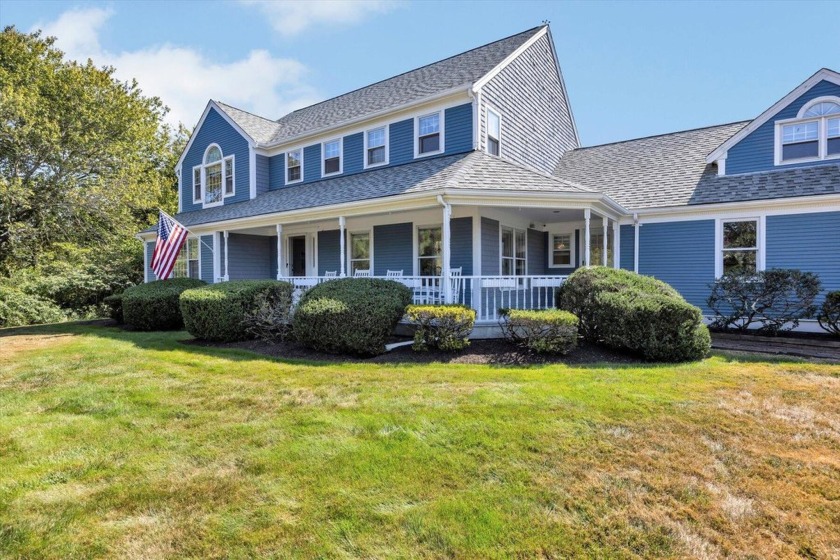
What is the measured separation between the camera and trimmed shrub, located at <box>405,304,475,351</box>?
8078 mm

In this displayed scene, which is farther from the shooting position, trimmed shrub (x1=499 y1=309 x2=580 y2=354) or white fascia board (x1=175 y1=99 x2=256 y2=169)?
white fascia board (x1=175 y1=99 x2=256 y2=169)

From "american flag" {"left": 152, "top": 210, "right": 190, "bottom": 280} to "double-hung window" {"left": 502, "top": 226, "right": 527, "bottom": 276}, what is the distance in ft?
30.4

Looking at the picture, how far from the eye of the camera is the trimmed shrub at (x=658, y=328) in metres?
7.23

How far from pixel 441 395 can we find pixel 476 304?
4.22 meters

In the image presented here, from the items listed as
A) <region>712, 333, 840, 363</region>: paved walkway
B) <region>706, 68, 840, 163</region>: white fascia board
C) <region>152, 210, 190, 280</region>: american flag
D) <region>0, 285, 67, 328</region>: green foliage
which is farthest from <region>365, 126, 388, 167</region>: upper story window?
<region>0, 285, 67, 328</region>: green foliage

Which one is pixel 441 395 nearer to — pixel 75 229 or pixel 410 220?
pixel 410 220

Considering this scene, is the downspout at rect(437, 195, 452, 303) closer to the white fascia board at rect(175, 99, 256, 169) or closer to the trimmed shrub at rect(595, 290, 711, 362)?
the trimmed shrub at rect(595, 290, 711, 362)

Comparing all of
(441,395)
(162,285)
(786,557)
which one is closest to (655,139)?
(441,395)

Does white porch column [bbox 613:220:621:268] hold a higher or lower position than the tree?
lower

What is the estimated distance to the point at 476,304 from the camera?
950 centimetres

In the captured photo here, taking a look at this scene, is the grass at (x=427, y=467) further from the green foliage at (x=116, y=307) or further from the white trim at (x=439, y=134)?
the green foliage at (x=116, y=307)

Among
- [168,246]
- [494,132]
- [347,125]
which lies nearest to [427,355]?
[494,132]

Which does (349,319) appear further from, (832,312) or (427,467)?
(832,312)

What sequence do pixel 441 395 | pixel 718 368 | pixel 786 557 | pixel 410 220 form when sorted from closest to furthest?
pixel 786 557 < pixel 441 395 < pixel 718 368 < pixel 410 220
